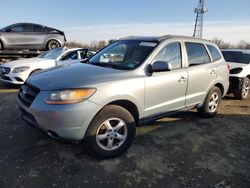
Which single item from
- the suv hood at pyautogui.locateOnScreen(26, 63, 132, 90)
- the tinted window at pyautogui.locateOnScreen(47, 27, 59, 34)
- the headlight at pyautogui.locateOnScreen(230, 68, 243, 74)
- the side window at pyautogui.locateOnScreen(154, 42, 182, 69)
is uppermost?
the tinted window at pyautogui.locateOnScreen(47, 27, 59, 34)

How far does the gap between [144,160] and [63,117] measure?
1321 mm

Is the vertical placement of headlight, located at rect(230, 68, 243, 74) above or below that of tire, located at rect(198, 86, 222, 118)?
above

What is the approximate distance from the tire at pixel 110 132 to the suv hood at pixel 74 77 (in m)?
0.42

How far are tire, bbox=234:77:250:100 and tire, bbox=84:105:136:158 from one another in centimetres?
495

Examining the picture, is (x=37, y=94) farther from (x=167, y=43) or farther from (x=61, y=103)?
(x=167, y=43)

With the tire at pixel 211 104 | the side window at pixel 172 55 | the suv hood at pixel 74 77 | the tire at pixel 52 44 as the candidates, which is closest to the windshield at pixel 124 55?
the side window at pixel 172 55

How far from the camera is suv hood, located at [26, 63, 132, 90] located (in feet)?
11.3

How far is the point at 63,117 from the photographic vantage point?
325 cm

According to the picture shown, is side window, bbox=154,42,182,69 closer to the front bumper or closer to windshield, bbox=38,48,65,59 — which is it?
the front bumper

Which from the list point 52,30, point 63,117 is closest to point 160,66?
point 63,117

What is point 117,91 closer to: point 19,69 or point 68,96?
point 68,96

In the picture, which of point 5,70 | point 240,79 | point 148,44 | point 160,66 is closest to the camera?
point 160,66

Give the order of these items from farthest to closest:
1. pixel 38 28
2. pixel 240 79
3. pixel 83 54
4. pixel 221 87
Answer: pixel 38 28
pixel 83 54
pixel 240 79
pixel 221 87

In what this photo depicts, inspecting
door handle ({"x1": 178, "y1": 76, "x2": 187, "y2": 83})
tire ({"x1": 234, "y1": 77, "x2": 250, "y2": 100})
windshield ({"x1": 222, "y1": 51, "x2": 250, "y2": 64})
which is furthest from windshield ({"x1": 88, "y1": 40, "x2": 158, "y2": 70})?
windshield ({"x1": 222, "y1": 51, "x2": 250, "y2": 64})
